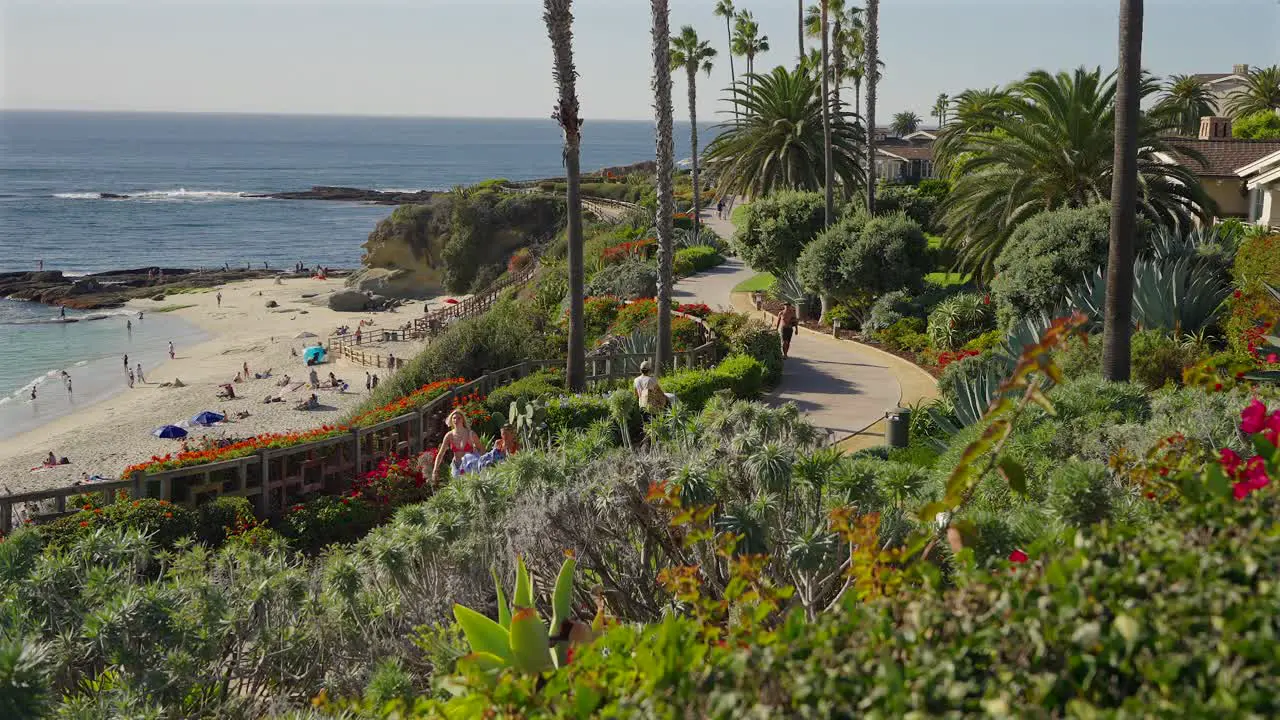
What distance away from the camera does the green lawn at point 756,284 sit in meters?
32.4

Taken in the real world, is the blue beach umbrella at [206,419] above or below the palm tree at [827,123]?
below

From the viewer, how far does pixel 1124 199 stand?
1270 cm

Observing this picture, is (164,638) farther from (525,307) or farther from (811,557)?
(525,307)

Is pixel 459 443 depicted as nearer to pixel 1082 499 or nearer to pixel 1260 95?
pixel 1082 499

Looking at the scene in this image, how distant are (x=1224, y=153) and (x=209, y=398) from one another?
33.9 meters

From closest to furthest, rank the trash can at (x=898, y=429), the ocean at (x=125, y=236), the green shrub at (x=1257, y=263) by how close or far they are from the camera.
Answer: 1. the trash can at (x=898, y=429)
2. the green shrub at (x=1257, y=263)
3. the ocean at (x=125, y=236)

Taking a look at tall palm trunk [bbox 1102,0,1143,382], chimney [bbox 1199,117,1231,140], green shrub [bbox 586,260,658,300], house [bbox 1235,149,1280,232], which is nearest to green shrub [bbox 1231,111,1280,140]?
chimney [bbox 1199,117,1231,140]

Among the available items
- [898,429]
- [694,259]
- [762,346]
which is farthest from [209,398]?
[898,429]

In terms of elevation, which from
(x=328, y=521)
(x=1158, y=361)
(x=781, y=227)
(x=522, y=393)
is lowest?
(x=328, y=521)

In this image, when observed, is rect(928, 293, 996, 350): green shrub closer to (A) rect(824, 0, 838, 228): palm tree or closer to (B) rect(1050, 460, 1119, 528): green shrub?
(A) rect(824, 0, 838, 228): palm tree

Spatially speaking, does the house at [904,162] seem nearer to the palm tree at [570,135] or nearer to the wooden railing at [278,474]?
the palm tree at [570,135]

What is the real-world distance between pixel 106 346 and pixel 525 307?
32998 millimetres

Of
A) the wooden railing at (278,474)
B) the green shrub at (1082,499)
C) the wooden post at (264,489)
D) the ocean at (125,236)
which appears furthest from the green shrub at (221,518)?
the ocean at (125,236)

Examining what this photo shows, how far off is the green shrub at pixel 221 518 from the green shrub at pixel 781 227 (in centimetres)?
1851
